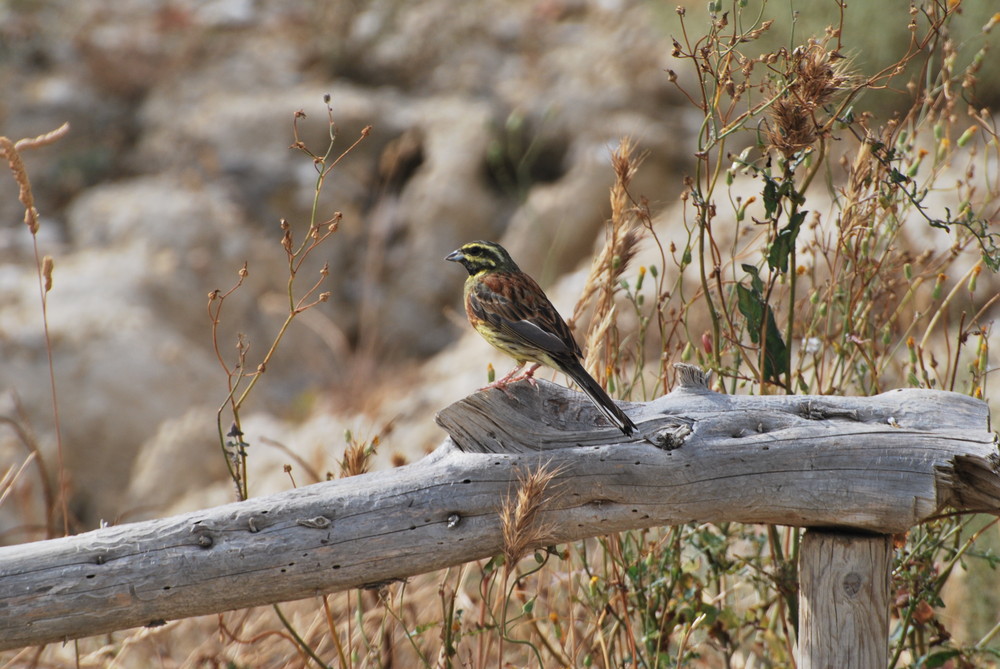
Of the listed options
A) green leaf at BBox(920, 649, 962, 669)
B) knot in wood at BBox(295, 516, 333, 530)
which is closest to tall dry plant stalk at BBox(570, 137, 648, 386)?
knot in wood at BBox(295, 516, 333, 530)

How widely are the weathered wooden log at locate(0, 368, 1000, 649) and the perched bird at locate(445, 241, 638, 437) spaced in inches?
12.9

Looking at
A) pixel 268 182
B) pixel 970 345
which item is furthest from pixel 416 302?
pixel 970 345

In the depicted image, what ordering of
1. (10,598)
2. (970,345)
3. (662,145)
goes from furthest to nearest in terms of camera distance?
(662,145)
(970,345)
(10,598)

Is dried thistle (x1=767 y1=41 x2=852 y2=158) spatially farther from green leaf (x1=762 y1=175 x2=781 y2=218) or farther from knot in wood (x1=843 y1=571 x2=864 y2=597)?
knot in wood (x1=843 y1=571 x2=864 y2=597)

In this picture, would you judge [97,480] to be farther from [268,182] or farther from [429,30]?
[429,30]

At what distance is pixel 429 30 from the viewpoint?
1177 centimetres

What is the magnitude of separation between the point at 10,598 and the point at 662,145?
8574 mm

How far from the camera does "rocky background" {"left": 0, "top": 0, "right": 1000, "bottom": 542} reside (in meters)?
8.31

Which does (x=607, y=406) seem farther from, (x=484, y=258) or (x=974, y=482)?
(x=484, y=258)

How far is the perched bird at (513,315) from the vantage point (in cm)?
333

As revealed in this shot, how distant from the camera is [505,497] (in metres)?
2.63

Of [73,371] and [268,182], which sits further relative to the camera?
[268,182]

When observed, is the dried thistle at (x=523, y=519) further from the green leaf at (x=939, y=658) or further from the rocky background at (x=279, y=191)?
the rocky background at (x=279, y=191)

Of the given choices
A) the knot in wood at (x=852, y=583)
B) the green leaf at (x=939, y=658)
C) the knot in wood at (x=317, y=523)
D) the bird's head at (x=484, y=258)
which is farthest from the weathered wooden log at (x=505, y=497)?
the bird's head at (x=484, y=258)
